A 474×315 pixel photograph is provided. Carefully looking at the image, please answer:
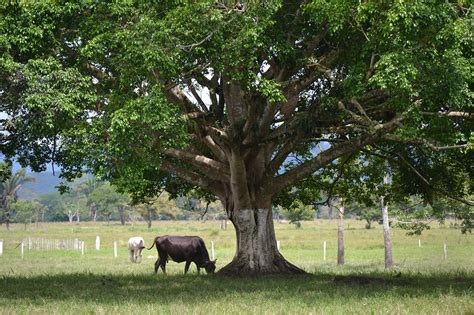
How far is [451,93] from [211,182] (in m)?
11.7

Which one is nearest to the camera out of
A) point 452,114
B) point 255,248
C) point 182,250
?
point 452,114

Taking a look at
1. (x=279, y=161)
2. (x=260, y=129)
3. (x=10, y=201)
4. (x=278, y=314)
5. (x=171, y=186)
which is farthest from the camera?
(x=10, y=201)

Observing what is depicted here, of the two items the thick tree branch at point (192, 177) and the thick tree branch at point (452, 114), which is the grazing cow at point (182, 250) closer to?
the thick tree branch at point (192, 177)

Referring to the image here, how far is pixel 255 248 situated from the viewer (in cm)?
2473

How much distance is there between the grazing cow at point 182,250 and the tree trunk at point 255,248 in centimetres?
683

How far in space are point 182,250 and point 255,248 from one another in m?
8.56

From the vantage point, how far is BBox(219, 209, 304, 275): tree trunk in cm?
2456

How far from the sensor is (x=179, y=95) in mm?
22781

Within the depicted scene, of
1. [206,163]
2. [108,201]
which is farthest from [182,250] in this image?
[108,201]

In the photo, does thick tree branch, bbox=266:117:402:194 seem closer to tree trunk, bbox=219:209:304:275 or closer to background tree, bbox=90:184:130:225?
tree trunk, bbox=219:209:304:275

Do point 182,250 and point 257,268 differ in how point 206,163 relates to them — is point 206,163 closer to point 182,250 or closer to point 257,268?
point 257,268

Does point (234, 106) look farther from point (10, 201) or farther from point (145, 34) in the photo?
point (10, 201)

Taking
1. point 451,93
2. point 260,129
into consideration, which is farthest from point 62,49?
point 451,93

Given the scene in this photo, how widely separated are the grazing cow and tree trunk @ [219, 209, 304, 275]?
22.4ft
